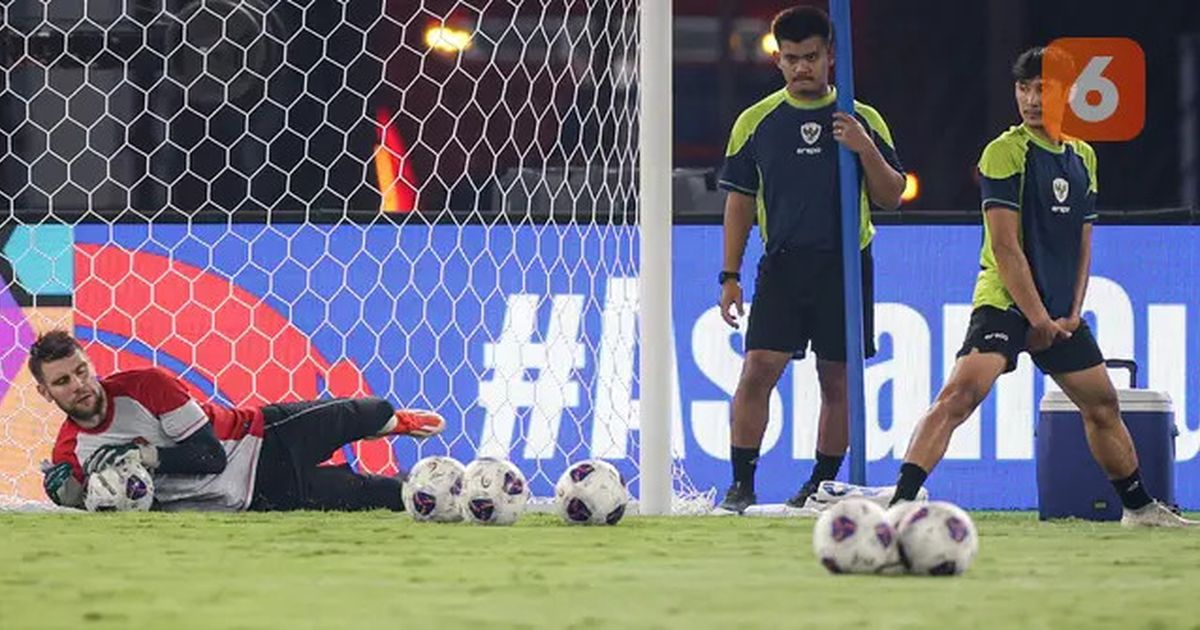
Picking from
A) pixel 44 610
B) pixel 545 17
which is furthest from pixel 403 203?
pixel 44 610

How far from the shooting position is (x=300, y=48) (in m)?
9.87

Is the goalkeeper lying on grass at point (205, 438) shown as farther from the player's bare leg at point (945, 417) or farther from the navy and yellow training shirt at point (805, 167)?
the player's bare leg at point (945, 417)

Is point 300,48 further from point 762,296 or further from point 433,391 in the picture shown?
point 762,296

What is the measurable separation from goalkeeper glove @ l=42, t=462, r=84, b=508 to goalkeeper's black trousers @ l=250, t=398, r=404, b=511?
1.93 ft

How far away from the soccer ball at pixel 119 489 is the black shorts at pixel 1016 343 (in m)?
2.44

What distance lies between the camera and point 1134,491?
7.18m

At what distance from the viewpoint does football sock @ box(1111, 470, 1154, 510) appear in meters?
7.18

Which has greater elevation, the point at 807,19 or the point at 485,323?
the point at 807,19

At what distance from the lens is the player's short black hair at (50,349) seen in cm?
724

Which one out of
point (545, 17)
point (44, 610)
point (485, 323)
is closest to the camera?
point (44, 610)

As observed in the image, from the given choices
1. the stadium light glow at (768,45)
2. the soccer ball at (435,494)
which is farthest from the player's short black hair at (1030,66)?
the stadium light glow at (768,45)

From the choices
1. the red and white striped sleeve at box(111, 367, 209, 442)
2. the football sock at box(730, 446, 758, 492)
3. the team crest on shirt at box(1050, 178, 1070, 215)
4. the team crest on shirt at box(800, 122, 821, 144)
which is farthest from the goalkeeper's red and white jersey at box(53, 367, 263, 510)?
the team crest on shirt at box(1050, 178, 1070, 215)

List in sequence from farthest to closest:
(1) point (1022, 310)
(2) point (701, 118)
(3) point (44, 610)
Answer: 1. (2) point (701, 118)
2. (1) point (1022, 310)
3. (3) point (44, 610)

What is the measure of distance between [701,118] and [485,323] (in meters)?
2.67
